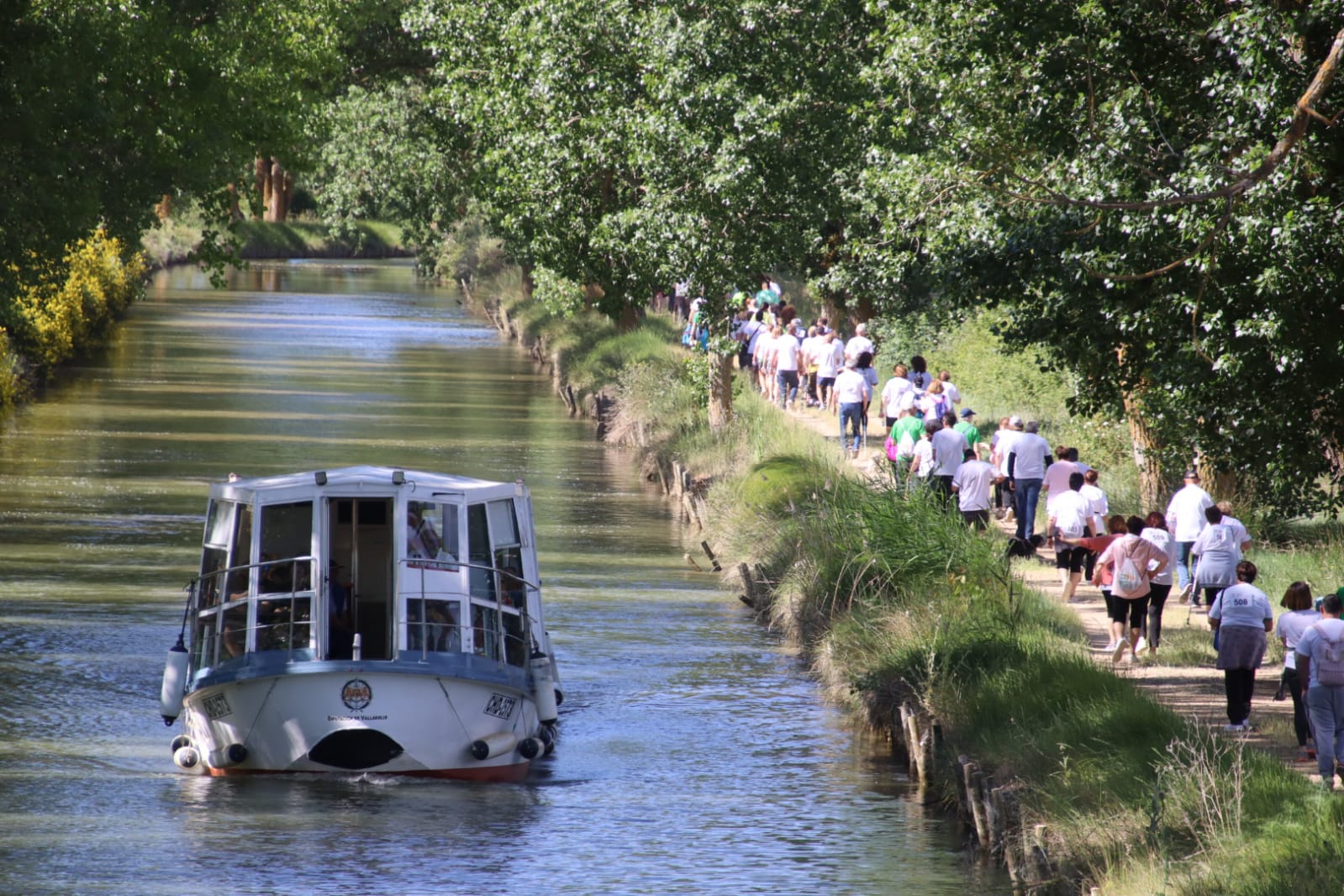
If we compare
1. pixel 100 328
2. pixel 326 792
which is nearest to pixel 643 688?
pixel 326 792

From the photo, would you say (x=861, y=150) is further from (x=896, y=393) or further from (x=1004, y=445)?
(x=1004, y=445)

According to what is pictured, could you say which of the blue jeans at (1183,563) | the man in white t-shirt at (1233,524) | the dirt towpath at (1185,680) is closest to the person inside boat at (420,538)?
the dirt towpath at (1185,680)

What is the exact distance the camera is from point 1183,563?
20875mm

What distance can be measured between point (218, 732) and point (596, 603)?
800 centimetres

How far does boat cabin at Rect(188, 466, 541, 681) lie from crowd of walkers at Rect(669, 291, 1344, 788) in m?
5.93

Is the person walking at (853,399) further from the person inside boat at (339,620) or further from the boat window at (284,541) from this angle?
the boat window at (284,541)

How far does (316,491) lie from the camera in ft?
49.7

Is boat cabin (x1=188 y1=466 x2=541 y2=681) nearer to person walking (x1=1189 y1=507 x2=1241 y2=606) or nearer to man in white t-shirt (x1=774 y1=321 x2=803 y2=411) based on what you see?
person walking (x1=1189 y1=507 x2=1241 y2=606)

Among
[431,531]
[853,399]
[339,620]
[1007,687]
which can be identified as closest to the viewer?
[1007,687]

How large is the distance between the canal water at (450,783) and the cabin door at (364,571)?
1306mm

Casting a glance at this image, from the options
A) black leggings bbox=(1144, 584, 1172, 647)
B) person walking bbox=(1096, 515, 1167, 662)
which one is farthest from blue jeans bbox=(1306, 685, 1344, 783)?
black leggings bbox=(1144, 584, 1172, 647)

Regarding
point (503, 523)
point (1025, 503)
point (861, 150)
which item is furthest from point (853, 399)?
point (503, 523)

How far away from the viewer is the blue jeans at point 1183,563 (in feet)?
66.4

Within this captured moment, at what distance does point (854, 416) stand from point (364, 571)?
565 inches
